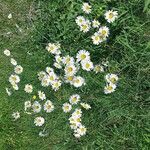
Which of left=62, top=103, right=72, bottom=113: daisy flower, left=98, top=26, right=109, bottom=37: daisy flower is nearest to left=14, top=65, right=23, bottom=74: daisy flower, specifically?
left=62, top=103, right=72, bottom=113: daisy flower

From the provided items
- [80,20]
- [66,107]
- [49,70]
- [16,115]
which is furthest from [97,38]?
[16,115]

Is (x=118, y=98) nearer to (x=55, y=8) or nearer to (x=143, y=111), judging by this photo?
(x=143, y=111)

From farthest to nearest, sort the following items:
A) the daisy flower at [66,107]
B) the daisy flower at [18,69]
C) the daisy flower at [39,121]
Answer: the daisy flower at [18,69]
the daisy flower at [39,121]
the daisy flower at [66,107]

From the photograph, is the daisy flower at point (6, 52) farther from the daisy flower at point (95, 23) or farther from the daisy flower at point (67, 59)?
the daisy flower at point (95, 23)

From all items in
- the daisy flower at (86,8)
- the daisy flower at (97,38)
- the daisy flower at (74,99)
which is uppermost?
the daisy flower at (86,8)

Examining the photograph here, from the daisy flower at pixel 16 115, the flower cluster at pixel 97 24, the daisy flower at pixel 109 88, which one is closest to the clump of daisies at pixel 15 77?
the daisy flower at pixel 16 115

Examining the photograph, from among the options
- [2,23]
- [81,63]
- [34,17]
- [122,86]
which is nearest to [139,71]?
[122,86]
